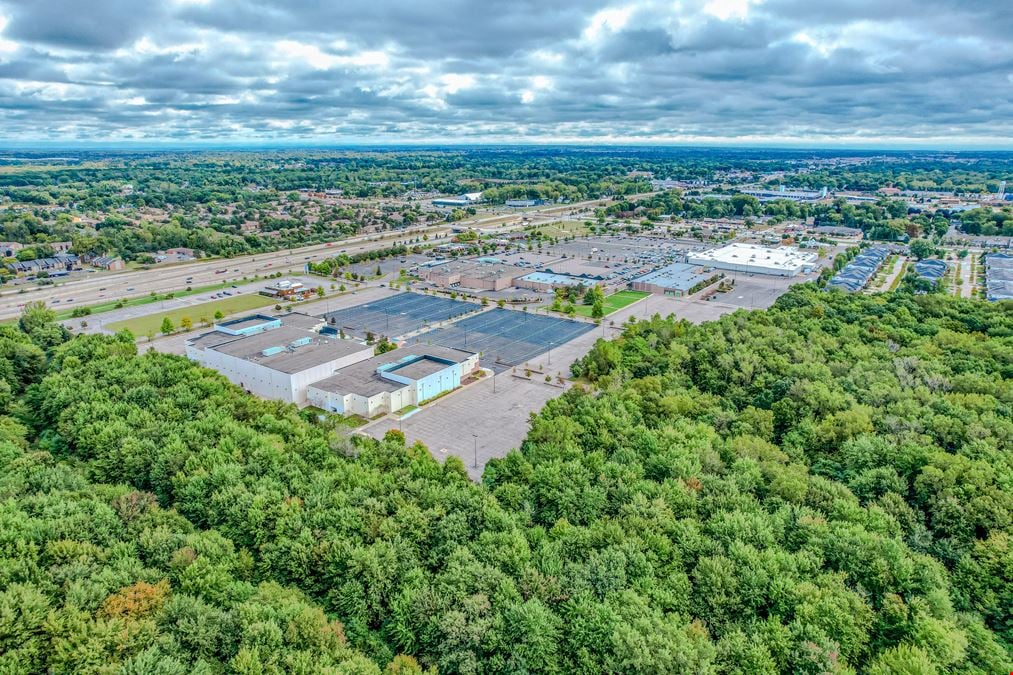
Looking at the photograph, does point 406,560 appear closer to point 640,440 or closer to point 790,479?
point 640,440

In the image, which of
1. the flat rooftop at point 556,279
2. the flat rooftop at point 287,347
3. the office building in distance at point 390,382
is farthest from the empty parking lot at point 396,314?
the flat rooftop at point 556,279

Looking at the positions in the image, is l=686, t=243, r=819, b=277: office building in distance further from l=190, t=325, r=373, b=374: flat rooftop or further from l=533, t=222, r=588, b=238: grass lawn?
Result: l=190, t=325, r=373, b=374: flat rooftop

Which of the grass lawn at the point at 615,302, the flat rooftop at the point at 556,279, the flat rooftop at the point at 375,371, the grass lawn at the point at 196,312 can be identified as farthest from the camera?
the flat rooftop at the point at 556,279

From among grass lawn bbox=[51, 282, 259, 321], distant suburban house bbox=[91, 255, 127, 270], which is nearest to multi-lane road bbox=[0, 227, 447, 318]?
grass lawn bbox=[51, 282, 259, 321]

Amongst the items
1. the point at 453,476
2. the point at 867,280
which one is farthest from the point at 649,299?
the point at 453,476

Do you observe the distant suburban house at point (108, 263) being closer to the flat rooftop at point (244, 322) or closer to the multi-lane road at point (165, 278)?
the multi-lane road at point (165, 278)

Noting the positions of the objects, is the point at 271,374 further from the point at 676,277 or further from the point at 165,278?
the point at 676,277
